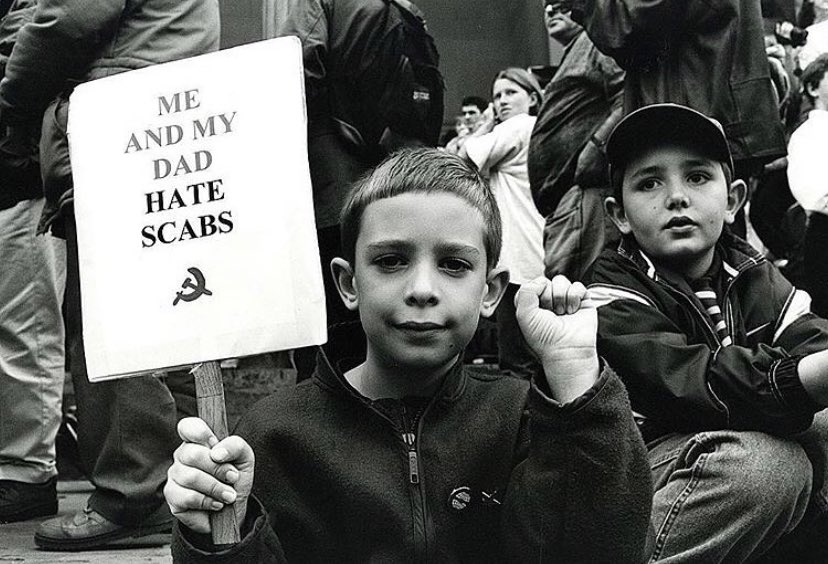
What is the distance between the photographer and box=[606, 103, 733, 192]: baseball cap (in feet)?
8.48

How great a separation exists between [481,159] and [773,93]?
2.34 meters

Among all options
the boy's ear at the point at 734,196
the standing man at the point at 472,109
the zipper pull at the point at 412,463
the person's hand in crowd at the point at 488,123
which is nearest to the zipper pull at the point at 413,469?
the zipper pull at the point at 412,463

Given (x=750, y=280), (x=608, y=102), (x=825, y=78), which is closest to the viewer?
(x=750, y=280)

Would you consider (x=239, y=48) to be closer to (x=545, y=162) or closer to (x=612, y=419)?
(x=612, y=419)

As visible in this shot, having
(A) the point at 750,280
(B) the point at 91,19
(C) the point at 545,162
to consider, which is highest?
(B) the point at 91,19

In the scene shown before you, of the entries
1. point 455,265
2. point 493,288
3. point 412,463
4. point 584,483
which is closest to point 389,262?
point 455,265

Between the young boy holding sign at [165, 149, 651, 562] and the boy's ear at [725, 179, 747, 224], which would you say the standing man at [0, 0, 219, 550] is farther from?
the boy's ear at [725, 179, 747, 224]

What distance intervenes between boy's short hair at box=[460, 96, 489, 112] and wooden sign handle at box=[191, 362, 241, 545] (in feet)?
22.6

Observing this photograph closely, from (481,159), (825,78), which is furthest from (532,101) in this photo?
(825,78)

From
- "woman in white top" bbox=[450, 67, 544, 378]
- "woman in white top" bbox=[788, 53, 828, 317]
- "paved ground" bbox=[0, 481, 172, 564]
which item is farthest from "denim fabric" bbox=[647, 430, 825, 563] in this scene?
"woman in white top" bbox=[450, 67, 544, 378]

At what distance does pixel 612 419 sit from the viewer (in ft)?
5.64

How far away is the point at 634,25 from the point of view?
10.3 feet

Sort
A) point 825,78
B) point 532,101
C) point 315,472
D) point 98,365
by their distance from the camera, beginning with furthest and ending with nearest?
point 532,101 → point 825,78 → point 315,472 → point 98,365

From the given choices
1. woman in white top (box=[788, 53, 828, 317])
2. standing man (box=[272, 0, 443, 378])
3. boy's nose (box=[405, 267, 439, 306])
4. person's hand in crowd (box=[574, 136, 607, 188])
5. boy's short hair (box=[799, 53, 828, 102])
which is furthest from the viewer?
boy's short hair (box=[799, 53, 828, 102])
